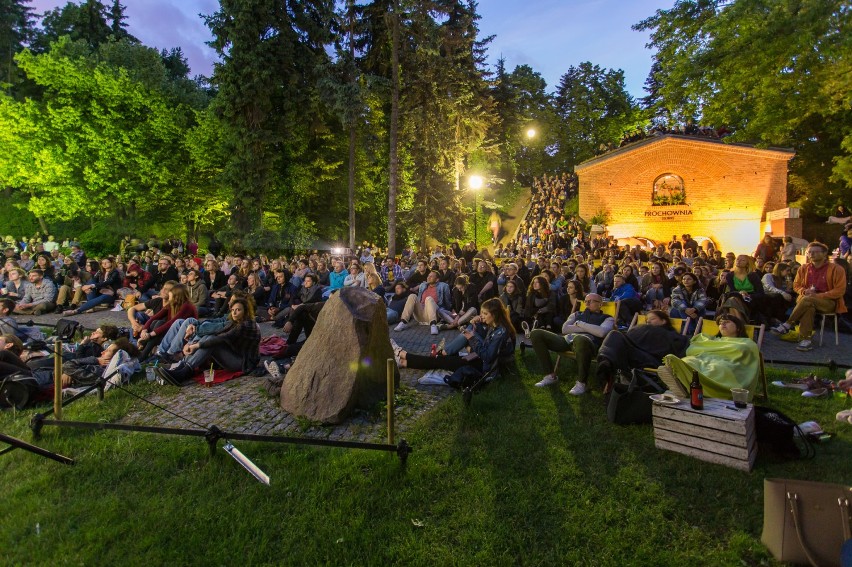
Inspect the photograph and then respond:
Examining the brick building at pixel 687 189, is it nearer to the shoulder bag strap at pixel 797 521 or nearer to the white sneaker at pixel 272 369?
the white sneaker at pixel 272 369

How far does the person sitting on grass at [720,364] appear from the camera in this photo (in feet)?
14.9

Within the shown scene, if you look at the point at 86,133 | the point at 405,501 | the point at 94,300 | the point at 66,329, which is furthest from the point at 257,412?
the point at 86,133

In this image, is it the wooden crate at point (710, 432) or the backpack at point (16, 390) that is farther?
the backpack at point (16, 390)

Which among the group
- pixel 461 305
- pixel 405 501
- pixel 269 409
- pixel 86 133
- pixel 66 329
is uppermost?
pixel 86 133

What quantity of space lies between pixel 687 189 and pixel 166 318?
26471 mm

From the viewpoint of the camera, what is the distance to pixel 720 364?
5.04m

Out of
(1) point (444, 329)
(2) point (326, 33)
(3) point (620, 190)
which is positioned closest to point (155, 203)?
(2) point (326, 33)

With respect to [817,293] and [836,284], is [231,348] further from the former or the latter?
[836,284]

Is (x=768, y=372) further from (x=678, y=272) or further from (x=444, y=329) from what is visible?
(x=444, y=329)

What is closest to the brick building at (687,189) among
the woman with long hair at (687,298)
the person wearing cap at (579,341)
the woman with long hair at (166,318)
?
the woman with long hair at (687,298)

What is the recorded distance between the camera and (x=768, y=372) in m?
6.55

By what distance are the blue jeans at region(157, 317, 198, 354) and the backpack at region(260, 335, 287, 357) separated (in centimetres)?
123

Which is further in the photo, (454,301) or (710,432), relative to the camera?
(454,301)

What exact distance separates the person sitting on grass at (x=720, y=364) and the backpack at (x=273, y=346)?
6010 millimetres
